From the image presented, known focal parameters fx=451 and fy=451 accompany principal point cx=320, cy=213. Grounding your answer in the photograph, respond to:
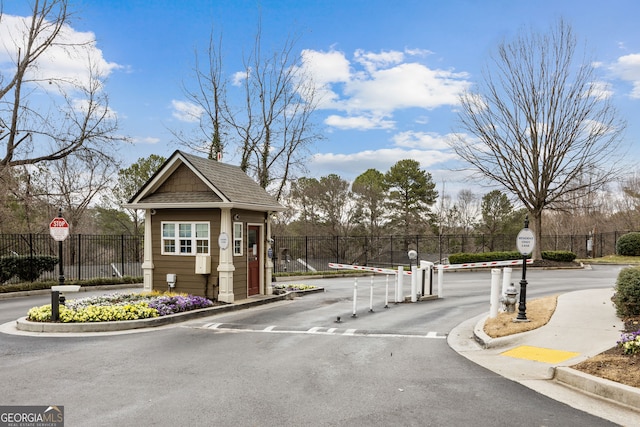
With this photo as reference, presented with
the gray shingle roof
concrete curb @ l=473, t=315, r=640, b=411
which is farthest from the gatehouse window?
concrete curb @ l=473, t=315, r=640, b=411

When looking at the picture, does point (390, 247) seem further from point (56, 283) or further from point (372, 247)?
point (56, 283)

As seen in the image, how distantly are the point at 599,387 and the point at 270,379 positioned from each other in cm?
440

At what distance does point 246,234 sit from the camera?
1523 cm

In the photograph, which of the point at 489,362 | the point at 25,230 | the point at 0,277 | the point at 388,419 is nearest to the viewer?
the point at 388,419

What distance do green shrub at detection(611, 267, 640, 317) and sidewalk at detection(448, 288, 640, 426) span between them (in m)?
0.27

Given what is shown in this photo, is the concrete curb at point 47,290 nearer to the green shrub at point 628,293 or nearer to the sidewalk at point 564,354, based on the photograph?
the sidewalk at point 564,354

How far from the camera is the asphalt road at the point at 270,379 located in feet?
17.0

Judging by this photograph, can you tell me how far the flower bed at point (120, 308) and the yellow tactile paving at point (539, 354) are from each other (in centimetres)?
837

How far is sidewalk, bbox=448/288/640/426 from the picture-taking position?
5535 millimetres

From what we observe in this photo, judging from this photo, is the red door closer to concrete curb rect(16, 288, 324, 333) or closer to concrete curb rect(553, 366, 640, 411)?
concrete curb rect(16, 288, 324, 333)

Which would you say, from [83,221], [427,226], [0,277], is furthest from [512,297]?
[83,221]

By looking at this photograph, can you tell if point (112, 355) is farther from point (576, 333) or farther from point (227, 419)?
point (576, 333)

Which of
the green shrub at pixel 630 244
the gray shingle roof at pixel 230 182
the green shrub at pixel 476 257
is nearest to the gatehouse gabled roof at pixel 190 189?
the gray shingle roof at pixel 230 182

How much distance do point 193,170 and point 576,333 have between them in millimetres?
11394
